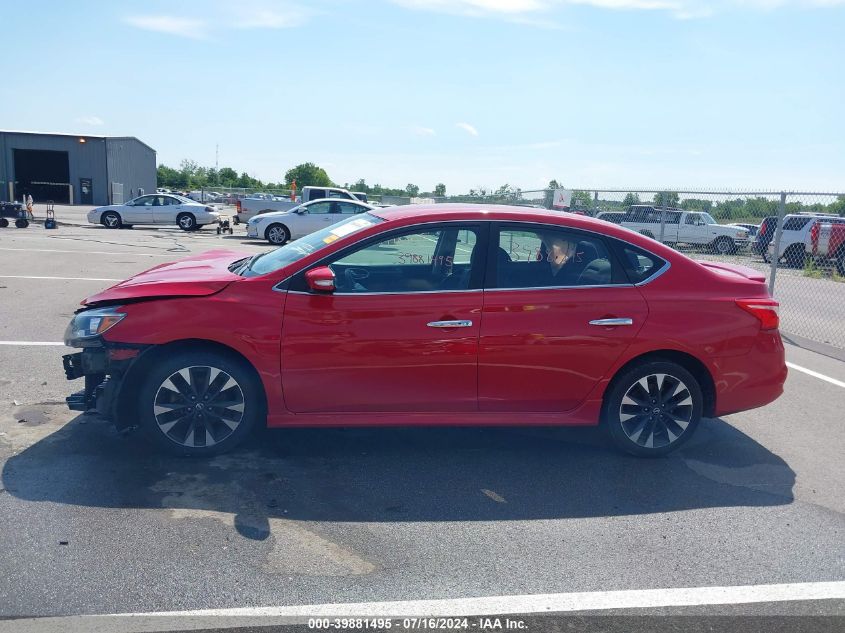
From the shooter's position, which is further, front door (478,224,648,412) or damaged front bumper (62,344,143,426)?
front door (478,224,648,412)

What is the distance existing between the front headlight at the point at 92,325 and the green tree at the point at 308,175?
90070 mm

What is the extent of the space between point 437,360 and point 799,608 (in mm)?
2412

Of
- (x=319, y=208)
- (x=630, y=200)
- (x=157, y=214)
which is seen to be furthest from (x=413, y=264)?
(x=157, y=214)

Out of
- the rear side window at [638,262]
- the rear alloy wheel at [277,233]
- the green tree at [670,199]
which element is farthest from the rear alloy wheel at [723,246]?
the rear alloy wheel at [277,233]

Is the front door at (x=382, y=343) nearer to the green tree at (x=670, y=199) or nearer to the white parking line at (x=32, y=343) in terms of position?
the white parking line at (x=32, y=343)

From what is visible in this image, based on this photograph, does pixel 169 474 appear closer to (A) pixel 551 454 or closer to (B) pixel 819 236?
(A) pixel 551 454

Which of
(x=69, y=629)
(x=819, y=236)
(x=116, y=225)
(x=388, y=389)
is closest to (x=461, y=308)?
(x=388, y=389)

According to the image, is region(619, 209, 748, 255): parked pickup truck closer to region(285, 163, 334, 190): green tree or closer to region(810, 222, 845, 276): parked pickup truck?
region(810, 222, 845, 276): parked pickup truck

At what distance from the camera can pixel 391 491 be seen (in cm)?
450

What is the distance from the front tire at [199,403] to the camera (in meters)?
4.69

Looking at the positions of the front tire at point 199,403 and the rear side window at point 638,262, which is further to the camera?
the rear side window at point 638,262

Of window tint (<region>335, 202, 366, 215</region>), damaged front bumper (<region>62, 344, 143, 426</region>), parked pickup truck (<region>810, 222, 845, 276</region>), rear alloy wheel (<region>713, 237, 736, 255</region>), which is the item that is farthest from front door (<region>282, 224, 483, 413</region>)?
window tint (<region>335, 202, 366, 215</region>)

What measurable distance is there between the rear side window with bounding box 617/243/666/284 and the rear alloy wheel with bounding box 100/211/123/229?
27623 millimetres

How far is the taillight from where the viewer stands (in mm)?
5160
